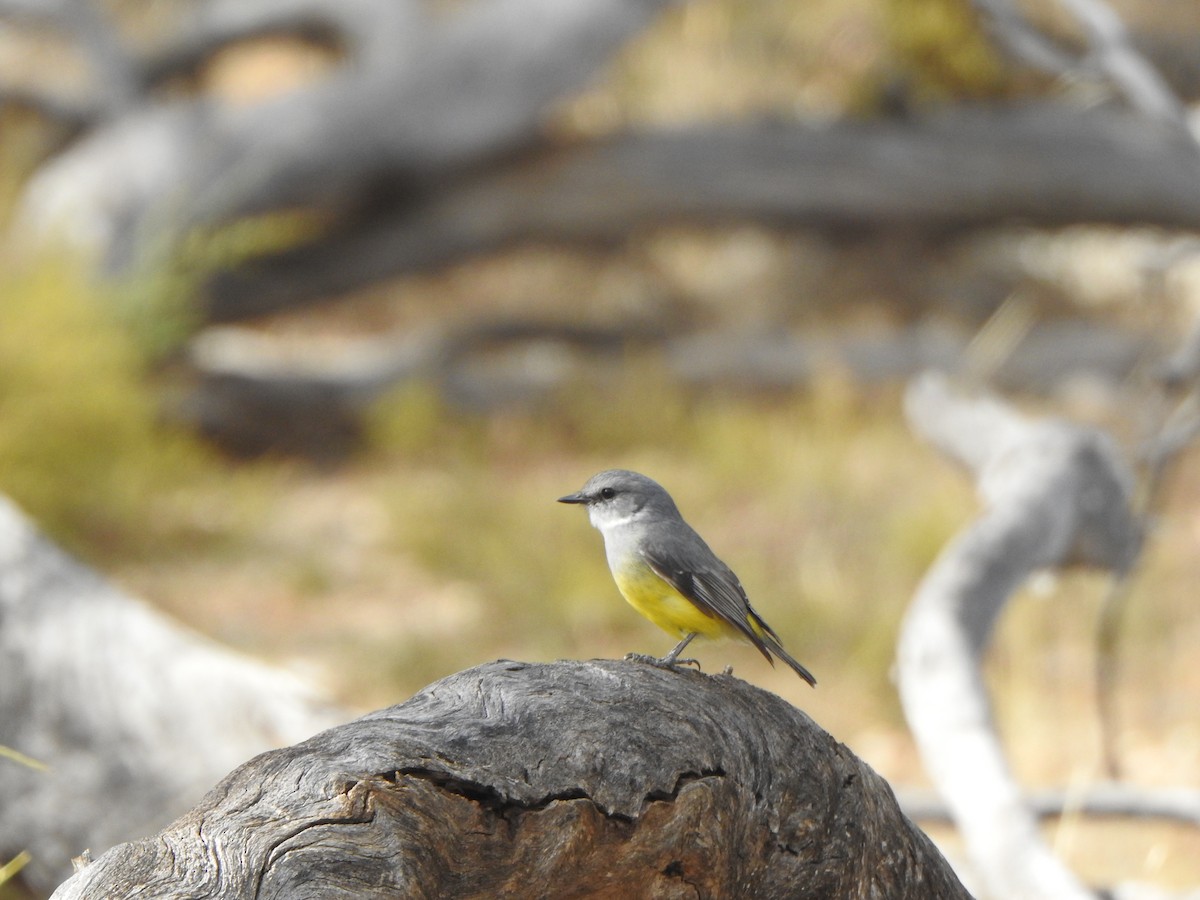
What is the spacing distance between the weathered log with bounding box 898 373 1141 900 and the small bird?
838 mm

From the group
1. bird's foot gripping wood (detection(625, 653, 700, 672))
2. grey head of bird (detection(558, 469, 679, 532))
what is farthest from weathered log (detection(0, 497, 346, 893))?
bird's foot gripping wood (detection(625, 653, 700, 672))

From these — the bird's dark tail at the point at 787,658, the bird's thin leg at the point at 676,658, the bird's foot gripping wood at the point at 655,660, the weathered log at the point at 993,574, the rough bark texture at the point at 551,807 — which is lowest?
the rough bark texture at the point at 551,807

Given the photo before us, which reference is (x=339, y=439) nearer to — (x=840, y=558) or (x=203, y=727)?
(x=840, y=558)

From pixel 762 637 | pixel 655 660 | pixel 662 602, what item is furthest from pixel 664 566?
pixel 762 637

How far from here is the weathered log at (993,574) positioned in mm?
2697

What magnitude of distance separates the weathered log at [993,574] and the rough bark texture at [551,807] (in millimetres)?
772

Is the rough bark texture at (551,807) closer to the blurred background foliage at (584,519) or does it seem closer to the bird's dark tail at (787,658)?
the bird's dark tail at (787,658)

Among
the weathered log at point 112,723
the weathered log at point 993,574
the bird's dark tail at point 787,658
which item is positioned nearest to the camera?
the bird's dark tail at point 787,658

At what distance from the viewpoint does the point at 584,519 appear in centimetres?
641

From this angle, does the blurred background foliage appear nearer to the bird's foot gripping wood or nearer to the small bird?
the small bird

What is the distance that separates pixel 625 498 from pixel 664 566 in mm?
147

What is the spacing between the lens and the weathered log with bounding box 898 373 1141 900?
2.70 m

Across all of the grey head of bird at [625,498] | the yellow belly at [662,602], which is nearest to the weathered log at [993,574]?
the yellow belly at [662,602]

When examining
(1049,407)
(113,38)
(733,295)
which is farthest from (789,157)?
(113,38)
